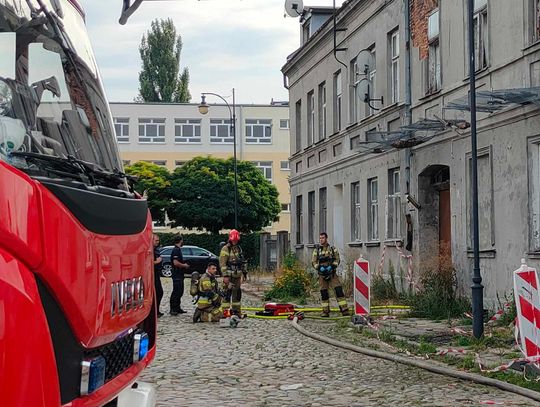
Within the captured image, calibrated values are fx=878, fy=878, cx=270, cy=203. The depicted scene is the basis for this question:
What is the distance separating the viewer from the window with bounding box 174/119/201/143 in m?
70.9

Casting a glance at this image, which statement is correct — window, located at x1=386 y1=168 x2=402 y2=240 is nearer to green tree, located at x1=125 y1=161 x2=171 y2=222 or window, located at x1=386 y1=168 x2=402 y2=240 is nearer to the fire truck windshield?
the fire truck windshield

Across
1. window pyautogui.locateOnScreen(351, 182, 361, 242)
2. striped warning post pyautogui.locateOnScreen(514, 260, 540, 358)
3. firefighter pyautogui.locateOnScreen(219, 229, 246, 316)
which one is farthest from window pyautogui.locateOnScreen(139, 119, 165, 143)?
striped warning post pyautogui.locateOnScreen(514, 260, 540, 358)

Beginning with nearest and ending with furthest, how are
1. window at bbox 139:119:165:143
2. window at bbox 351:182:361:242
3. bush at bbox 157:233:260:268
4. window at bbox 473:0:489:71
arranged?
window at bbox 473:0:489:71, window at bbox 351:182:361:242, bush at bbox 157:233:260:268, window at bbox 139:119:165:143

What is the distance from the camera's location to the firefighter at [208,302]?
60.8ft

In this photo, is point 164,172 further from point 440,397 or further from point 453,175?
point 440,397

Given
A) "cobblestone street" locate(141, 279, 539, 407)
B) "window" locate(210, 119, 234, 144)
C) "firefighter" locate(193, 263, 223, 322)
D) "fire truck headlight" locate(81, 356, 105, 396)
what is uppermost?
"window" locate(210, 119, 234, 144)

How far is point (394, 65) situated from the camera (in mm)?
23219

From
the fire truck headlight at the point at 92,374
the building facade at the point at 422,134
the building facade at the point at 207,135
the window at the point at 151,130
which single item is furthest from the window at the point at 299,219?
the window at the point at 151,130

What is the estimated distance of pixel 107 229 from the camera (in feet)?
12.0

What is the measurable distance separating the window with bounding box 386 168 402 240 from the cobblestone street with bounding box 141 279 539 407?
8.40m

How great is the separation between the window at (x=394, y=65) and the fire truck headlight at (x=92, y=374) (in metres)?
19.8

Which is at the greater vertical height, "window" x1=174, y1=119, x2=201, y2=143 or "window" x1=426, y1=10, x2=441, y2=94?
"window" x1=174, y1=119, x2=201, y2=143

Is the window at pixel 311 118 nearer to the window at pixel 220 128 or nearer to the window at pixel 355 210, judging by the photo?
the window at pixel 355 210

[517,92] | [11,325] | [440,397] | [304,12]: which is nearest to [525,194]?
[517,92]
